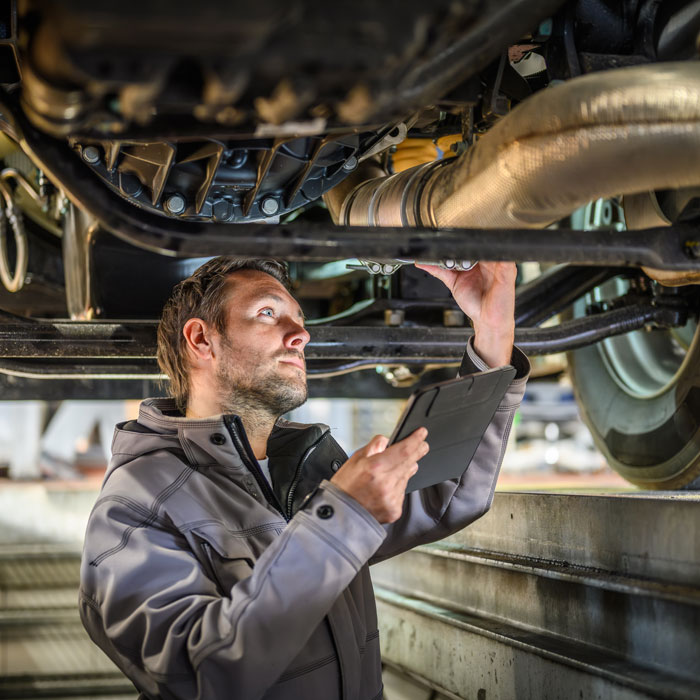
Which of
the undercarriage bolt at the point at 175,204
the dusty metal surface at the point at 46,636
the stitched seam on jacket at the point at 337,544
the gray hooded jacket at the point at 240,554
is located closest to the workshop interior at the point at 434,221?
the undercarriage bolt at the point at 175,204

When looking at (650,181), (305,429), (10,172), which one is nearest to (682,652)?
(650,181)

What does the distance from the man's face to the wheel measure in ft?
2.95

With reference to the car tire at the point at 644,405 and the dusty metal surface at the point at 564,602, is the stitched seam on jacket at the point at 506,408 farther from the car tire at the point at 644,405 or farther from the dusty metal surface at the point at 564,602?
the car tire at the point at 644,405

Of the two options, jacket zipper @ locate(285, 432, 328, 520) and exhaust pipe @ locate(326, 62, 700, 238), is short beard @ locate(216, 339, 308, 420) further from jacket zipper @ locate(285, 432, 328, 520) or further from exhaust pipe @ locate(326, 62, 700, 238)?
exhaust pipe @ locate(326, 62, 700, 238)

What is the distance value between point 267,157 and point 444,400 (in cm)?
42

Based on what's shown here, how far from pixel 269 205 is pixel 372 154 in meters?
0.18

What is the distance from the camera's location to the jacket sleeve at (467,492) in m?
1.47

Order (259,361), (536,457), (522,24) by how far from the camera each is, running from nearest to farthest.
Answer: (522,24), (259,361), (536,457)

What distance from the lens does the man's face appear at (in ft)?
4.82

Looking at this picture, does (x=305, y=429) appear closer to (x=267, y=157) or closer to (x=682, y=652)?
(x=267, y=157)

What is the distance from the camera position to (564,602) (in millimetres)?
1468

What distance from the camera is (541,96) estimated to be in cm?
93

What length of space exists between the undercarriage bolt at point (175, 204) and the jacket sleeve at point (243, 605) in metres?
0.45

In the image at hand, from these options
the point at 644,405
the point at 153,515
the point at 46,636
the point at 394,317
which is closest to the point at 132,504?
the point at 153,515
